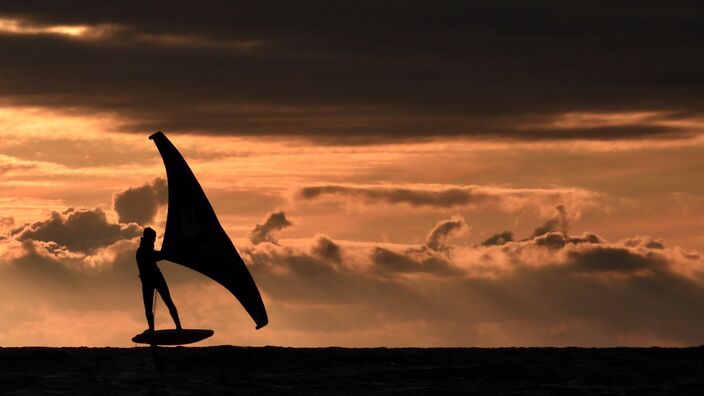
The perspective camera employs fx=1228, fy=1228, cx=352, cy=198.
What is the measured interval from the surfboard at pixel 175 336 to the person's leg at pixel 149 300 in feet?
1.41

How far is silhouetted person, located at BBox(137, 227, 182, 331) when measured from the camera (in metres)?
→ 35.0

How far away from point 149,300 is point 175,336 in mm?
1519

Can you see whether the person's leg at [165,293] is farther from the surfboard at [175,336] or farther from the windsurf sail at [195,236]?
the windsurf sail at [195,236]

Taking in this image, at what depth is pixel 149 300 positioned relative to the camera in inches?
1394
